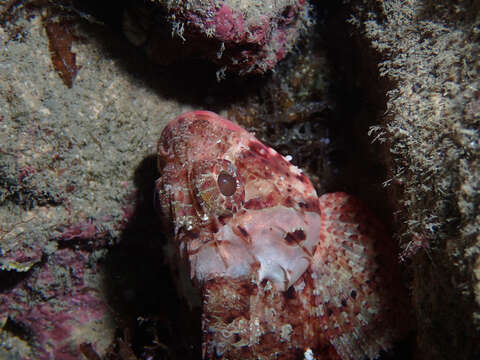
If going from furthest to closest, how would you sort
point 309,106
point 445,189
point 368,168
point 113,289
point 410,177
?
point 113,289, point 309,106, point 368,168, point 410,177, point 445,189

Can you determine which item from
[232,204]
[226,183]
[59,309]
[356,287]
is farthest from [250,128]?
[59,309]

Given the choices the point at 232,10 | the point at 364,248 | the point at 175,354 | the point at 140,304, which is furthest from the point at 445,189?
the point at 140,304

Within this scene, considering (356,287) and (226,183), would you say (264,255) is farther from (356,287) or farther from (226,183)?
(356,287)

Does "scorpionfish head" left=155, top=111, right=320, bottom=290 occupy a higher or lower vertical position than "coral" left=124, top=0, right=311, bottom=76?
lower

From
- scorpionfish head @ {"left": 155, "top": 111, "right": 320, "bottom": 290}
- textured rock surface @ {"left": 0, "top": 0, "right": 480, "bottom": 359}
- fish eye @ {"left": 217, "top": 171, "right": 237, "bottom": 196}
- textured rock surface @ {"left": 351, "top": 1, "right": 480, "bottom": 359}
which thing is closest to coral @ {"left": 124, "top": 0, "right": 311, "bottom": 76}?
textured rock surface @ {"left": 0, "top": 0, "right": 480, "bottom": 359}

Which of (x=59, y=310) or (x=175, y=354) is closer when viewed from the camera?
(x=175, y=354)

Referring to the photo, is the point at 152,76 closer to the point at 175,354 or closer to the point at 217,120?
the point at 217,120

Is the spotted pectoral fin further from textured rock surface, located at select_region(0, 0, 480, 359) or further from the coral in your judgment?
the coral

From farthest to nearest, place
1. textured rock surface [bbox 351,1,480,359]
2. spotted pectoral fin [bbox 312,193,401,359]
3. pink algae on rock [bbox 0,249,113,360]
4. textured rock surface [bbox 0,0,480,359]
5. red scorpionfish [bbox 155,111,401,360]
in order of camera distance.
Answer: pink algae on rock [bbox 0,249,113,360], spotted pectoral fin [bbox 312,193,401,359], red scorpionfish [bbox 155,111,401,360], textured rock surface [bbox 0,0,480,359], textured rock surface [bbox 351,1,480,359]
